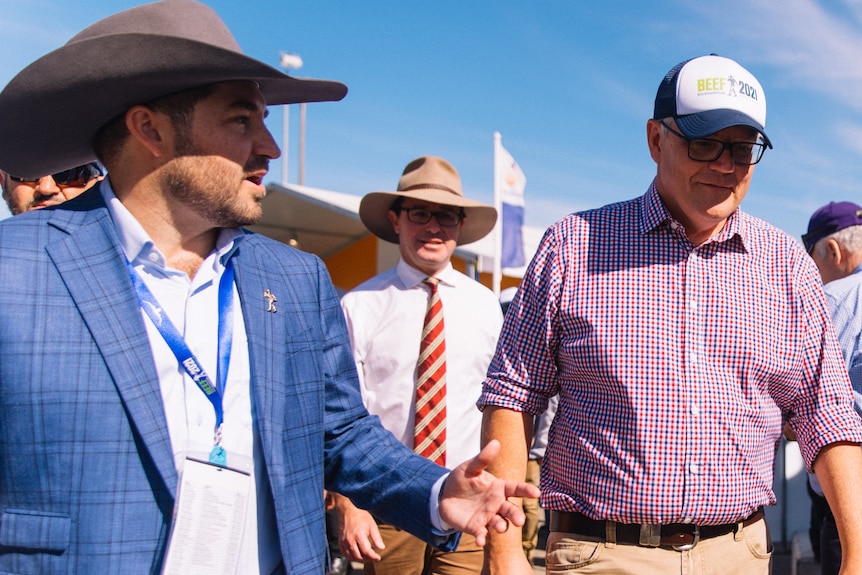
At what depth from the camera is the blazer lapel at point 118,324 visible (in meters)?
1.70

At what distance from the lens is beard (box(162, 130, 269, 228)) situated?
6.51ft

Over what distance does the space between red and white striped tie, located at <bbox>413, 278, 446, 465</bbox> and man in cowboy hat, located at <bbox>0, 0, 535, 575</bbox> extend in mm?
1772

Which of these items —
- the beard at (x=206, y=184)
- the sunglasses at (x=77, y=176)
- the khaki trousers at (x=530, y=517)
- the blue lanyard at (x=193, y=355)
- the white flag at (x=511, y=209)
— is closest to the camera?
the blue lanyard at (x=193, y=355)

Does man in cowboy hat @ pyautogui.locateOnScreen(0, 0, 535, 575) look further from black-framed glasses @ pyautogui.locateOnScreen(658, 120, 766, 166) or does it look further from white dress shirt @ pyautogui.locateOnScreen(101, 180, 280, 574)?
black-framed glasses @ pyautogui.locateOnScreen(658, 120, 766, 166)

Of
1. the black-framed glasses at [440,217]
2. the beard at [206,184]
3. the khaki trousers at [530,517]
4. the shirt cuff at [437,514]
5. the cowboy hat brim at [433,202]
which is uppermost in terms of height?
the cowboy hat brim at [433,202]

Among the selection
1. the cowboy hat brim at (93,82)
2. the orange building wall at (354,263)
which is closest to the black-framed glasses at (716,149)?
the cowboy hat brim at (93,82)

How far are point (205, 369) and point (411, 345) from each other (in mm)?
2362

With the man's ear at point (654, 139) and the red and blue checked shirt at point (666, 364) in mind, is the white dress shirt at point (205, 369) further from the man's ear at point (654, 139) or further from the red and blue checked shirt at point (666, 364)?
the man's ear at point (654, 139)

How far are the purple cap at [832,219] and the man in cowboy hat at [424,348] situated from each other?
1883mm

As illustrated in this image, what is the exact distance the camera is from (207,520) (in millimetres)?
1722

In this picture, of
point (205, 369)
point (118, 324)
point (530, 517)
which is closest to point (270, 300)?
point (205, 369)

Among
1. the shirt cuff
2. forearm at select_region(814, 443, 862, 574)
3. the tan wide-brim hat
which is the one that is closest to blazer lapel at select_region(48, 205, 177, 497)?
the shirt cuff

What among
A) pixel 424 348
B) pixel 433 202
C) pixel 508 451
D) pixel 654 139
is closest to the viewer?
pixel 508 451

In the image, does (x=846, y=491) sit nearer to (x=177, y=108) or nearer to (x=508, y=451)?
(x=508, y=451)
